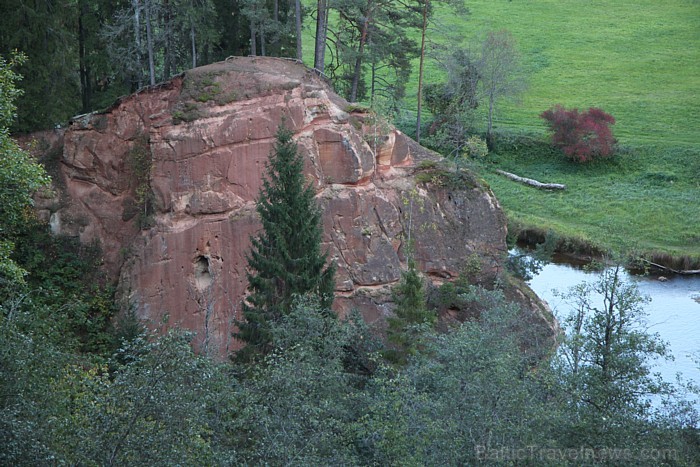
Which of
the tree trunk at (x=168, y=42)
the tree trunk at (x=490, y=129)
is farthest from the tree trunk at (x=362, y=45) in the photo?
the tree trunk at (x=490, y=129)

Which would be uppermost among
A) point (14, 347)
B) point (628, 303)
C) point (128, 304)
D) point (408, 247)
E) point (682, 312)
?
point (14, 347)

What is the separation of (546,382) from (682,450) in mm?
3602

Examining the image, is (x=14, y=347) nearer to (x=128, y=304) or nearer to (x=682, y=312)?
(x=128, y=304)

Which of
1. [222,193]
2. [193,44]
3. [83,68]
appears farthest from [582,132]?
[222,193]

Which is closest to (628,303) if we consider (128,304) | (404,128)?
(128,304)

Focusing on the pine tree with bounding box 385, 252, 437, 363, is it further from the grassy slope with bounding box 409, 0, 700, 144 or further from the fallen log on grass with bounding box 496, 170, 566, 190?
the grassy slope with bounding box 409, 0, 700, 144

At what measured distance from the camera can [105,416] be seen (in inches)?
626

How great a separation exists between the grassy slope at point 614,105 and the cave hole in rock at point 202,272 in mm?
17772

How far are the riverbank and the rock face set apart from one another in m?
18.6

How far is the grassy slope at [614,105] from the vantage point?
5672cm

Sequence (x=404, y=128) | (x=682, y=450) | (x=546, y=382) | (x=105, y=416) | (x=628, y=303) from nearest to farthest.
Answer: (x=105, y=416) < (x=682, y=450) < (x=546, y=382) < (x=628, y=303) < (x=404, y=128)

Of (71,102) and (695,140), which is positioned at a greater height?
(71,102)

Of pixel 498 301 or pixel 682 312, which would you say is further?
pixel 682 312

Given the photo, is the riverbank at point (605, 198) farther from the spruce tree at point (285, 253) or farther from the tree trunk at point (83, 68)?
the spruce tree at point (285, 253)
